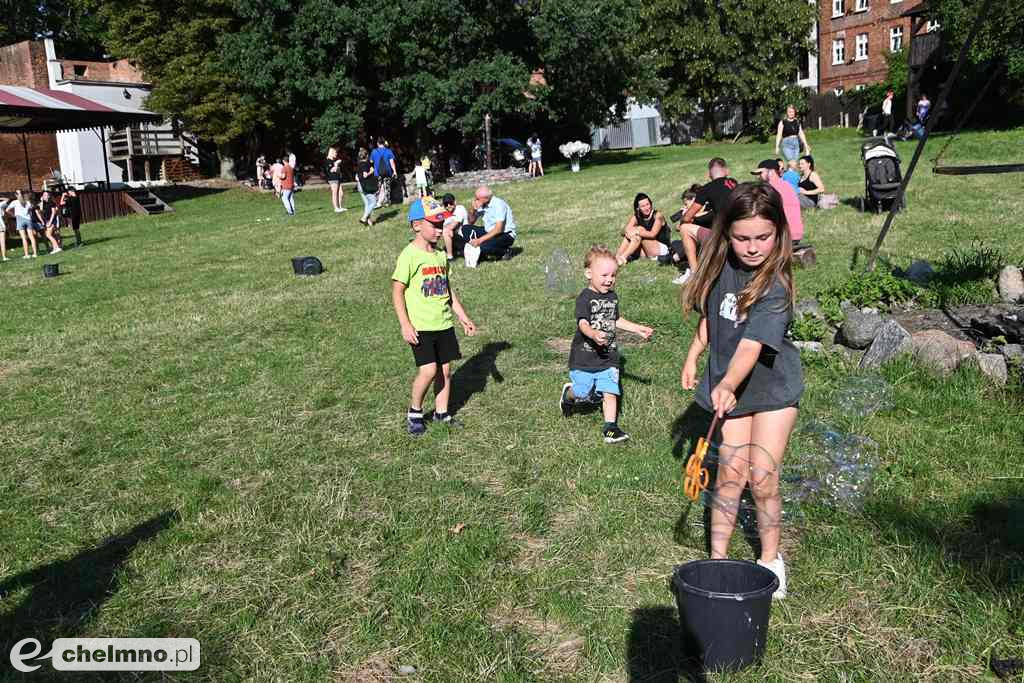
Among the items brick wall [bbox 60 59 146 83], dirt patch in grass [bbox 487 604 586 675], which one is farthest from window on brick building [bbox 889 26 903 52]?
dirt patch in grass [bbox 487 604 586 675]

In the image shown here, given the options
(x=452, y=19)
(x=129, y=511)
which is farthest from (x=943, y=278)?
(x=452, y=19)

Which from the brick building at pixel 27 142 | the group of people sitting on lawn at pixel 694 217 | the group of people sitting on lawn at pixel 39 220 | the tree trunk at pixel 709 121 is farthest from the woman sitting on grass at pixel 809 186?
the tree trunk at pixel 709 121

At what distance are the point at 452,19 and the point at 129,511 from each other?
3115 cm

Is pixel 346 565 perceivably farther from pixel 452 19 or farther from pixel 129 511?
pixel 452 19

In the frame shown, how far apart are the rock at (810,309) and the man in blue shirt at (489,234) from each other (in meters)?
6.90

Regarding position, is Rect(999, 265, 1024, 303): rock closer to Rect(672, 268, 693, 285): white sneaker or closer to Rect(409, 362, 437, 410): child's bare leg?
Rect(672, 268, 693, 285): white sneaker

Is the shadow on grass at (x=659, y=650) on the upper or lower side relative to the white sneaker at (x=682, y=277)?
lower

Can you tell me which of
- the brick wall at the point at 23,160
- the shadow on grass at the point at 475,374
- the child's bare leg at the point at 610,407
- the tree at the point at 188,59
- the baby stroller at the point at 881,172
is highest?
the tree at the point at 188,59

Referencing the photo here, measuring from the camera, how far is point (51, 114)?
94.1 ft

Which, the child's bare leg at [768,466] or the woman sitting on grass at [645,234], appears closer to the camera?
the child's bare leg at [768,466]

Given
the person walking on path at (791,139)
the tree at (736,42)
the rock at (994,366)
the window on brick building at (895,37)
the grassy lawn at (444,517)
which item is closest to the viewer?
the grassy lawn at (444,517)

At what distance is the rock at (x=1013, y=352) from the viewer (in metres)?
6.77

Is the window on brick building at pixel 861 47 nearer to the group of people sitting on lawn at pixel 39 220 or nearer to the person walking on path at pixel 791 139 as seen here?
the person walking on path at pixel 791 139

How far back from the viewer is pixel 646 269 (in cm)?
1330
